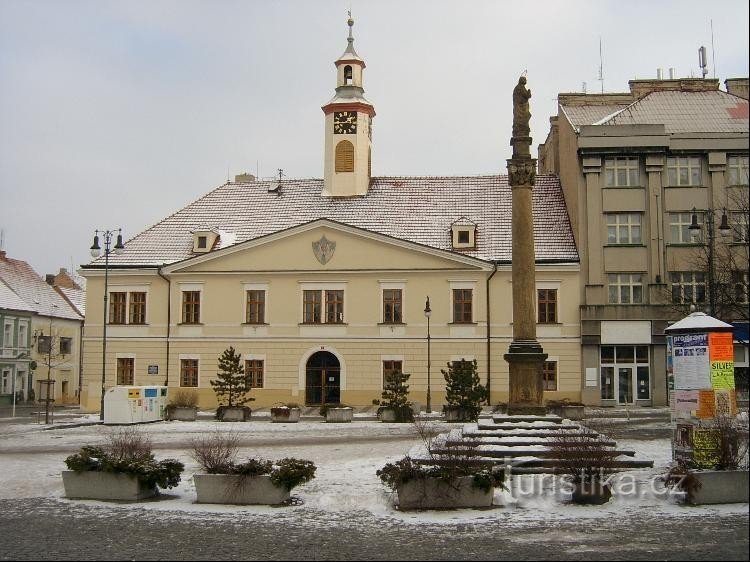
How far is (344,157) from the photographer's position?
44250 millimetres

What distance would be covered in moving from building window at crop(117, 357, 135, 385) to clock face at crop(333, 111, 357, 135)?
596 inches

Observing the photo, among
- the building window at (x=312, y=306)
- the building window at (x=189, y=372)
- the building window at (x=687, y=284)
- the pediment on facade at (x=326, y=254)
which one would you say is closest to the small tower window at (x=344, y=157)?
the pediment on facade at (x=326, y=254)

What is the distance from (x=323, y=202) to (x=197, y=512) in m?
31.8

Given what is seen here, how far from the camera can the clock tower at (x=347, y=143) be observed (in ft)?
145

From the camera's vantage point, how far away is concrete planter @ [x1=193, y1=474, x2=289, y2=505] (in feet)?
45.7

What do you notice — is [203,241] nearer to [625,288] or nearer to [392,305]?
[392,305]

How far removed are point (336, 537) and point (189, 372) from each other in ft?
98.5

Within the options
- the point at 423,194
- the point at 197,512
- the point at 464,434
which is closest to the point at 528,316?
the point at 464,434

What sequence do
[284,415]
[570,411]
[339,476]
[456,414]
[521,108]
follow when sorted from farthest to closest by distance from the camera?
[284,415] < [570,411] < [456,414] < [521,108] < [339,476]

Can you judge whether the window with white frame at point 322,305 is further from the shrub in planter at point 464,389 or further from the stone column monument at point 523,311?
the stone column monument at point 523,311

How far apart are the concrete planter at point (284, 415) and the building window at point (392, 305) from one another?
9389mm

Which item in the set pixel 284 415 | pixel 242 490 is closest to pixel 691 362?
pixel 242 490

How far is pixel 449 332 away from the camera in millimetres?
38906

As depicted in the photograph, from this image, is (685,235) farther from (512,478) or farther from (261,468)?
(261,468)
